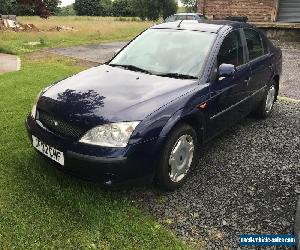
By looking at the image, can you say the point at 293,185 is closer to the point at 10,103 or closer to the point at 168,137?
the point at 168,137

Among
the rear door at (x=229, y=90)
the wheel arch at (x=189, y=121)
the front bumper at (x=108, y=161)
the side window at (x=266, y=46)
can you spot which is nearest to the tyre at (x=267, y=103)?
the side window at (x=266, y=46)

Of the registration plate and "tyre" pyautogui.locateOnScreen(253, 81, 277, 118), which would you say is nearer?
the registration plate

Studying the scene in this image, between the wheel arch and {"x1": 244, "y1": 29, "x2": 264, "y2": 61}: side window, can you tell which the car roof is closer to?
{"x1": 244, "y1": 29, "x2": 264, "y2": 61}: side window

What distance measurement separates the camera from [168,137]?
11.7 ft

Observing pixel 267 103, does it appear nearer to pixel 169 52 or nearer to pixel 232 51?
pixel 232 51

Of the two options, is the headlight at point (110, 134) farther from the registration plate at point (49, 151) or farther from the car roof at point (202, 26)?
the car roof at point (202, 26)

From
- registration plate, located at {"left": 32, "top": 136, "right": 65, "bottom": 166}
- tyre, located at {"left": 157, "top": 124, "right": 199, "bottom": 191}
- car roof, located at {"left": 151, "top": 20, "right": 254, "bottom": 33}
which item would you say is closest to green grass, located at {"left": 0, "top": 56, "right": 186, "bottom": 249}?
registration plate, located at {"left": 32, "top": 136, "right": 65, "bottom": 166}

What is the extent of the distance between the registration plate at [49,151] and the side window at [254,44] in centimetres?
320

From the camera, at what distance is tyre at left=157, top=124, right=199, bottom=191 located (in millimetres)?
3602

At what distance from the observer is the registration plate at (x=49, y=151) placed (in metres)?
3.46

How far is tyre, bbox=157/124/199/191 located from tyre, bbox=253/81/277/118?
7.79 ft

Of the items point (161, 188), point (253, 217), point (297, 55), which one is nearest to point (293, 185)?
point (253, 217)

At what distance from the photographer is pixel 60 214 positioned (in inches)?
133

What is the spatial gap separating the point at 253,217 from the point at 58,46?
14704 millimetres
